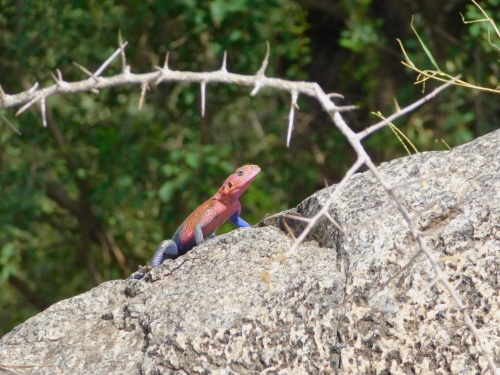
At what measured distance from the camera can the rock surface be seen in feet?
9.23

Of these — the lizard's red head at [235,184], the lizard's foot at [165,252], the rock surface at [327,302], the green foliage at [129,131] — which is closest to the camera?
the rock surface at [327,302]

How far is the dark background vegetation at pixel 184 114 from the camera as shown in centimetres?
741

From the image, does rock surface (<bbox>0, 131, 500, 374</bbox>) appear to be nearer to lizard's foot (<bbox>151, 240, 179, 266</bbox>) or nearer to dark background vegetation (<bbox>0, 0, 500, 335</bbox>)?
lizard's foot (<bbox>151, 240, 179, 266</bbox>)

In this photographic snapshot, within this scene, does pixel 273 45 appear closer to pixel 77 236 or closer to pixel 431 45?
pixel 431 45

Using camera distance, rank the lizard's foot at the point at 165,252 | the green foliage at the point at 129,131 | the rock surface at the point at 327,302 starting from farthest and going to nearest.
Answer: the green foliage at the point at 129,131
the lizard's foot at the point at 165,252
the rock surface at the point at 327,302

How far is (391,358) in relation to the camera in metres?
2.80

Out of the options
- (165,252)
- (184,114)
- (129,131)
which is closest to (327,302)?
(165,252)

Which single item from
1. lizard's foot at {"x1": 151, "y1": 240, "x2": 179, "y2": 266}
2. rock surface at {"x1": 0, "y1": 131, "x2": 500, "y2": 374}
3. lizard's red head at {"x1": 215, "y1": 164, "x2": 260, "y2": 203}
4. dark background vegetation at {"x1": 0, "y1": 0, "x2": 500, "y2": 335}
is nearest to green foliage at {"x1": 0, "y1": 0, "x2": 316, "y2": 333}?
dark background vegetation at {"x1": 0, "y1": 0, "x2": 500, "y2": 335}

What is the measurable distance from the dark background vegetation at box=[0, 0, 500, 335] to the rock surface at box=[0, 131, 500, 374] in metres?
3.67

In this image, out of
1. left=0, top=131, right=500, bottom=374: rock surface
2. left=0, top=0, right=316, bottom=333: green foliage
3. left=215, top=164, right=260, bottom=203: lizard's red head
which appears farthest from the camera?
left=0, top=0, right=316, bottom=333: green foliage

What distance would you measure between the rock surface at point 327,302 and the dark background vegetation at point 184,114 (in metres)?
3.67

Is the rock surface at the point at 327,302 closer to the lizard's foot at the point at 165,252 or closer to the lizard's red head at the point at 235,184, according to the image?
the lizard's foot at the point at 165,252

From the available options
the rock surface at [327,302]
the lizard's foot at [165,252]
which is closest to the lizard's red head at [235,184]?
the lizard's foot at [165,252]

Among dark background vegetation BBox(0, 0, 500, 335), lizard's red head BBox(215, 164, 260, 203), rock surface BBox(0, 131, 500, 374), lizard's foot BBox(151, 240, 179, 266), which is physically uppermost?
rock surface BBox(0, 131, 500, 374)
